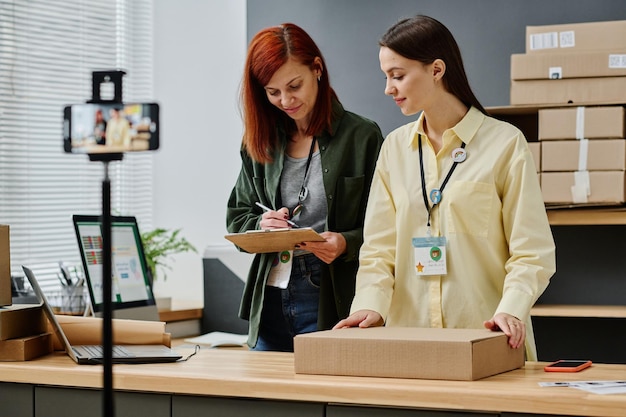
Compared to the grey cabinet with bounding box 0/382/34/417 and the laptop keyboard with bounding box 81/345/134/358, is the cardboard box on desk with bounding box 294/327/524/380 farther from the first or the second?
the grey cabinet with bounding box 0/382/34/417

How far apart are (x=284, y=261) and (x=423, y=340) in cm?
83

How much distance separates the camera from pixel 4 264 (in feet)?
7.82

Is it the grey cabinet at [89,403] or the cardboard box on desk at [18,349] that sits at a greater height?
the cardboard box on desk at [18,349]

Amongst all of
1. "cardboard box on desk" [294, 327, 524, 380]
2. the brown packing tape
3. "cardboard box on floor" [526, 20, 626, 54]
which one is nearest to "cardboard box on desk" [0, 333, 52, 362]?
the brown packing tape

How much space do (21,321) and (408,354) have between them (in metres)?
1.05

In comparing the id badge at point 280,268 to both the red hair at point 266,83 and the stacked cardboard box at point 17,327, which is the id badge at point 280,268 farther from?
the stacked cardboard box at point 17,327

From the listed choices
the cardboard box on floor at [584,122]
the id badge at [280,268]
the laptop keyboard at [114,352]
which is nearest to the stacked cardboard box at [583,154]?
the cardboard box on floor at [584,122]

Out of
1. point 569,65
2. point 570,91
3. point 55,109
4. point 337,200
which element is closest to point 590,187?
point 570,91

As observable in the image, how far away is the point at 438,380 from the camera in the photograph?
5.74 feet

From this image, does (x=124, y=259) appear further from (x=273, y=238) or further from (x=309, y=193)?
(x=273, y=238)

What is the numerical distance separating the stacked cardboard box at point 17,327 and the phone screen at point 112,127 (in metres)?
1.22

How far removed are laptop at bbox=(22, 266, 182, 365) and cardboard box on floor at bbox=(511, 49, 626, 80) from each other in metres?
2.01

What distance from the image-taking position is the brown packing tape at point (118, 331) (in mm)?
2344

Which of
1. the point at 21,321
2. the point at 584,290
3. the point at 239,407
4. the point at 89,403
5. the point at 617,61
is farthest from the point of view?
the point at 584,290
